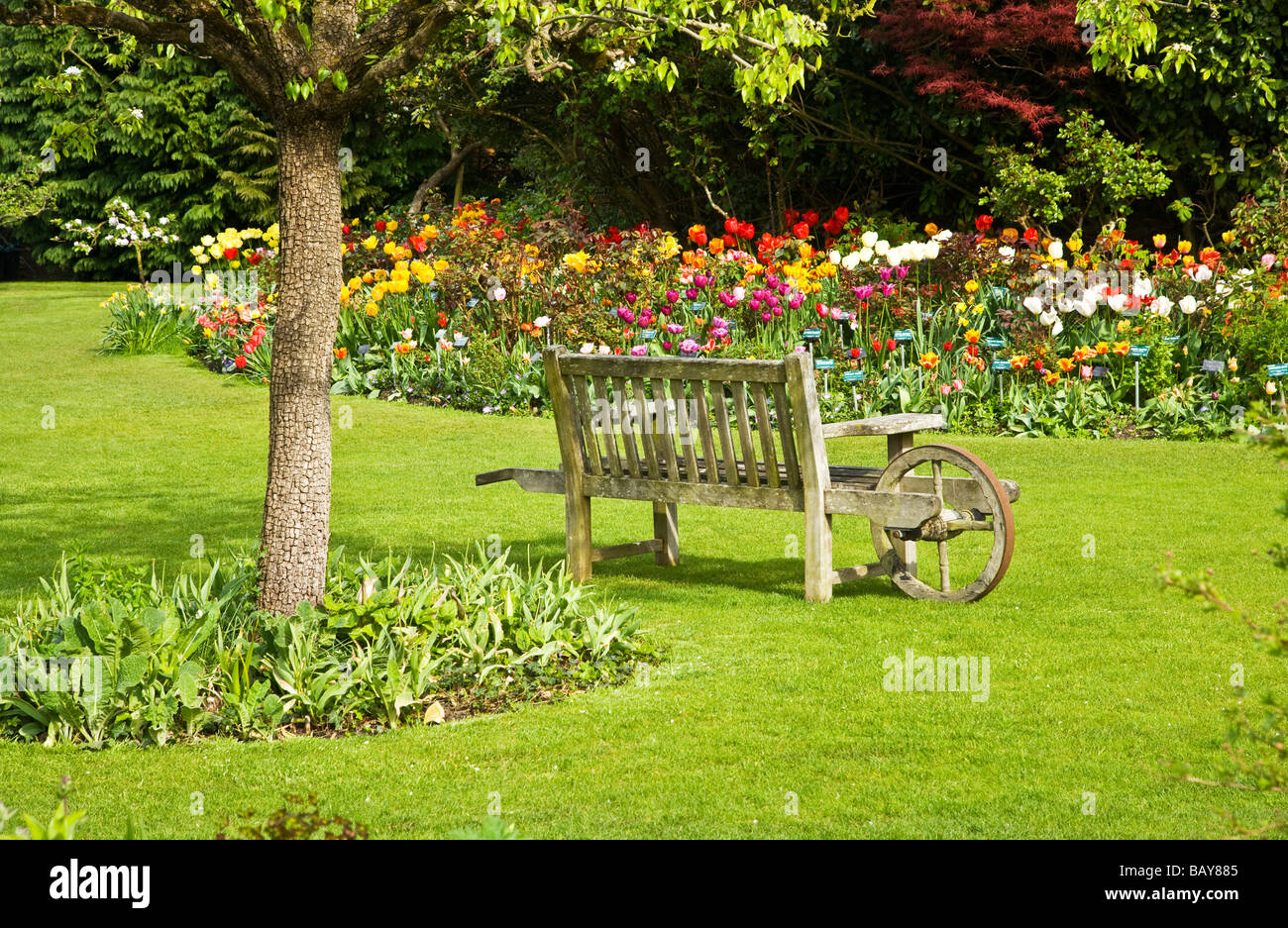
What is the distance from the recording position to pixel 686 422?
20.1ft

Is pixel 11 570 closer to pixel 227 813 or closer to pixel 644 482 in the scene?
pixel 644 482

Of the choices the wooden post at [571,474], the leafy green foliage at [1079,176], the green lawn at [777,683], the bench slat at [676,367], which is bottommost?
the green lawn at [777,683]

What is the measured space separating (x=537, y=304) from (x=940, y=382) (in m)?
3.93

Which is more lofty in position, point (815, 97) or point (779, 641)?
point (815, 97)

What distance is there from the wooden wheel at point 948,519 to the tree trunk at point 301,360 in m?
2.33

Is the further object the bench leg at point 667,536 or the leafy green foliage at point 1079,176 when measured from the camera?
the leafy green foliage at point 1079,176

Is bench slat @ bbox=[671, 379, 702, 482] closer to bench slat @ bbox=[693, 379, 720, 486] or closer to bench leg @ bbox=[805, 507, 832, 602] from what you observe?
bench slat @ bbox=[693, 379, 720, 486]

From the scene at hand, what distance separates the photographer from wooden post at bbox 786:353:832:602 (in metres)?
5.72

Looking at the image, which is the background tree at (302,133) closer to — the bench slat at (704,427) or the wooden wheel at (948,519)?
the bench slat at (704,427)

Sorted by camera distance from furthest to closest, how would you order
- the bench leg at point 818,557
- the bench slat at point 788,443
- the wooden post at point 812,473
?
1. the bench leg at point 818,557
2. the bench slat at point 788,443
3. the wooden post at point 812,473

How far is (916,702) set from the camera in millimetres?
4758

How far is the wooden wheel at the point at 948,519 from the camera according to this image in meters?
5.80

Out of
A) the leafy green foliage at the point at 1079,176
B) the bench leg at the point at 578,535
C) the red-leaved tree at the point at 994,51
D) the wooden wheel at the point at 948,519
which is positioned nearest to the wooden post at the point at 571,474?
the bench leg at the point at 578,535
